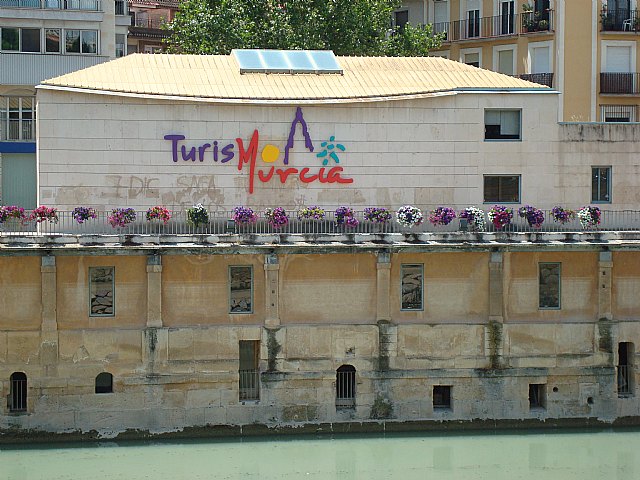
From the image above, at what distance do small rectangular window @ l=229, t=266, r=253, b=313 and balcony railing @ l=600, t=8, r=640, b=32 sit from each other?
26.6 m

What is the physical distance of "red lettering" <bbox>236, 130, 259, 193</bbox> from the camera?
4591 centimetres

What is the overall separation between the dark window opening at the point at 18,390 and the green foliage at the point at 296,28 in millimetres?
24373

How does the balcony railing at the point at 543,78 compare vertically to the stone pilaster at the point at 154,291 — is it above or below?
above

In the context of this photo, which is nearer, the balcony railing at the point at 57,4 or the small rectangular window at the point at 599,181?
the small rectangular window at the point at 599,181

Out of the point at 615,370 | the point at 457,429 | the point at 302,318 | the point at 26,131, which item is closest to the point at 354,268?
the point at 302,318

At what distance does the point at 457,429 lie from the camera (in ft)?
145

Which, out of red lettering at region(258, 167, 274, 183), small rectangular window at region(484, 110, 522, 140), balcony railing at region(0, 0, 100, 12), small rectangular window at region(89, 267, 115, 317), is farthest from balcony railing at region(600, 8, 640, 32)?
small rectangular window at region(89, 267, 115, 317)

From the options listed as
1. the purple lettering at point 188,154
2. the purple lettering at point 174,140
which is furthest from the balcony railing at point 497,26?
the purple lettering at point 174,140

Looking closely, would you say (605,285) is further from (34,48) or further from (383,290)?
(34,48)

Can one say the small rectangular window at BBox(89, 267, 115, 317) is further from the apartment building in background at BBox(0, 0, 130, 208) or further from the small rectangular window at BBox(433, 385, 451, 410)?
the apartment building in background at BBox(0, 0, 130, 208)

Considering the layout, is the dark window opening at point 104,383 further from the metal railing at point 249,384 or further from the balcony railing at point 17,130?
the balcony railing at point 17,130

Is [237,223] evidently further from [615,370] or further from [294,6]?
[294,6]

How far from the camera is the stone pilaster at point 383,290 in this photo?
145 feet

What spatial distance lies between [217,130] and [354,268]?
6071mm
